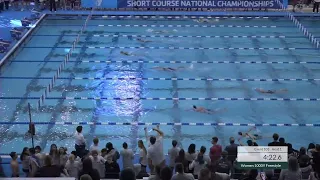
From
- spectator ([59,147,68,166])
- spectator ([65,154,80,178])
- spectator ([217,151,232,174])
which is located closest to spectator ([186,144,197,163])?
spectator ([217,151,232,174])

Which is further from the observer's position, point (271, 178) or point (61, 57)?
point (61, 57)

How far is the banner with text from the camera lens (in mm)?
18484

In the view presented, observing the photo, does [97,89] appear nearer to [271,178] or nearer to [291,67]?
[291,67]

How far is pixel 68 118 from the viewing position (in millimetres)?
10906

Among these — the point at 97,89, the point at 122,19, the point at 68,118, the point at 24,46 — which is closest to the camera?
the point at 68,118

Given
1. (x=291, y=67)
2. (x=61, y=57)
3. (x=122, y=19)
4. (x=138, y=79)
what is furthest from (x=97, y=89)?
(x=122, y=19)

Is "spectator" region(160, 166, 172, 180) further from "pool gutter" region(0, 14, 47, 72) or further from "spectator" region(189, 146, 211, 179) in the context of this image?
"pool gutter" region(0, 14, 47, 72)

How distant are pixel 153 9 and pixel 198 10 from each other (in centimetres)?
159

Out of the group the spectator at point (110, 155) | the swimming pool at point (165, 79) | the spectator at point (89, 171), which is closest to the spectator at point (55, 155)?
the spectator at point (110, 155)

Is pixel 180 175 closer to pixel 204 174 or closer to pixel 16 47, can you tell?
pixel 204 174

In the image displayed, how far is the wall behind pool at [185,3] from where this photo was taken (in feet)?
60.6

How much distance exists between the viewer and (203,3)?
18.5m

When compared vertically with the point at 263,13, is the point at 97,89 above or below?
below

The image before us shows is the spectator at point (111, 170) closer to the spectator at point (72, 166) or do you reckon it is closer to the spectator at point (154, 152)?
the spectator at point (72, 166)
